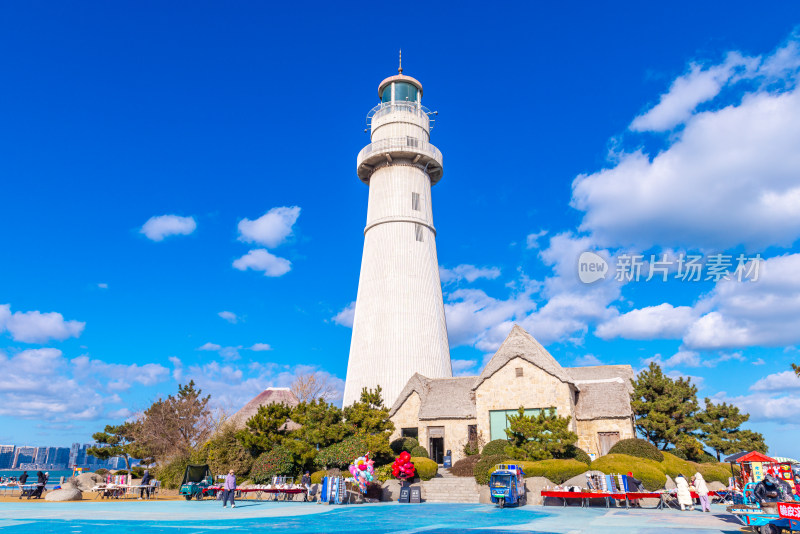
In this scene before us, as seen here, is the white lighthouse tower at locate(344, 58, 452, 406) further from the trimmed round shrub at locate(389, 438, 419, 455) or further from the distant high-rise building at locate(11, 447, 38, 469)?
the distant high-rise building at locate(11, 447, 38, 469)

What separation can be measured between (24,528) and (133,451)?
3133 centimetres

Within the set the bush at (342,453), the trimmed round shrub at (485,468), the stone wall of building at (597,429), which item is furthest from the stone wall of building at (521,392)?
the bush at (342,453)

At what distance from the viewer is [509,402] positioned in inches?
1304

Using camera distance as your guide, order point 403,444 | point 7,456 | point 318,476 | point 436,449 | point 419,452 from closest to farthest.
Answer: point 318,476 < point 419,452 < point 403,444 < point 436,449 < point 7,456

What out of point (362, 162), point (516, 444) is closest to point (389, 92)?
point (362, 162)

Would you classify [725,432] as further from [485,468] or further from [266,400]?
[266,400]

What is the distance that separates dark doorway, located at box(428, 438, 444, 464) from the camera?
115 ft

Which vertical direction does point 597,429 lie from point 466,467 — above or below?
above

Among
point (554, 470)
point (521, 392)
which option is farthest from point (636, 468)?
point (521, 392)

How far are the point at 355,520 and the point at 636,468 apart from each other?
1494cm

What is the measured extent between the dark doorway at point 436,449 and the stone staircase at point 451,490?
5.42 meters

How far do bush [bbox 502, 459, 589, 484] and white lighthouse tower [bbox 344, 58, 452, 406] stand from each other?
561 inches

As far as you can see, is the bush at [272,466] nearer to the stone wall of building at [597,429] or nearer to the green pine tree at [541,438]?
the green pine tree at [541,438]

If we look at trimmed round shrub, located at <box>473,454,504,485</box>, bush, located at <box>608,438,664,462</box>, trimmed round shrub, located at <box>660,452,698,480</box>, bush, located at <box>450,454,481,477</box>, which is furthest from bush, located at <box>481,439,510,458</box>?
trimmed round shrub, located at <box>660,452,698,480</box>
